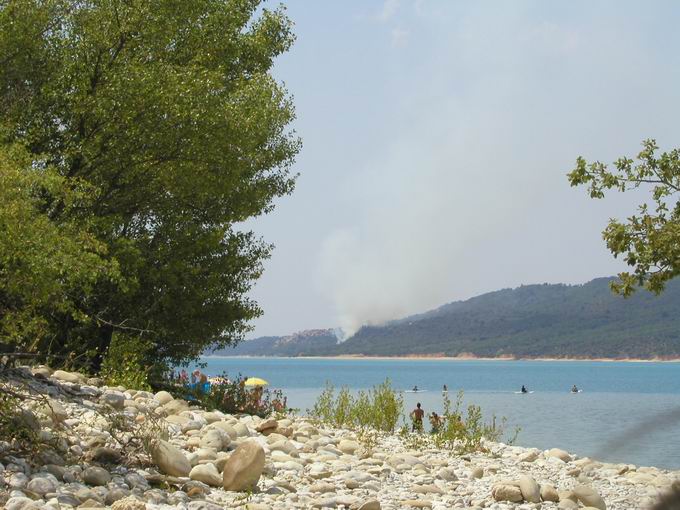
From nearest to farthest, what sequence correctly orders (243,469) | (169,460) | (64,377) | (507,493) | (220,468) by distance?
1. (243,469)
2. (169,460)
3. (220,468)
4. (507,493)
5. (64,377)

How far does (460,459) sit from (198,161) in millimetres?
9203

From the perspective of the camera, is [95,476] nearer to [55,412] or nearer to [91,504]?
[91,504]

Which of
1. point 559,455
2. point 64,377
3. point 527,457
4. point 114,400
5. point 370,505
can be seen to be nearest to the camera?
point 370,505

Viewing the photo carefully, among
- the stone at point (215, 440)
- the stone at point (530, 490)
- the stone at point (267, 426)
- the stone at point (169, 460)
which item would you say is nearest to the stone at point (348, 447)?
the stone at point (267, 426)

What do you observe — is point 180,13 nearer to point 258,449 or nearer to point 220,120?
point 220,120

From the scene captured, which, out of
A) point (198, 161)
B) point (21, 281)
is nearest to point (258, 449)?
point (21, 281)

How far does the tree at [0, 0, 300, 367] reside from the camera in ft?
61.8

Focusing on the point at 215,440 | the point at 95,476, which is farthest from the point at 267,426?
the point at 95,476

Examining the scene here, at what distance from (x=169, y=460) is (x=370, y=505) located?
282 centimetres

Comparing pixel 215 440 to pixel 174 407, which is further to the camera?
pixel 174 407

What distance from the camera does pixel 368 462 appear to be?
14.3 m

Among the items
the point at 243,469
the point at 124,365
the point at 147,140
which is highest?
the point at 147,140

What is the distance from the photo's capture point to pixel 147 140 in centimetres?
1941

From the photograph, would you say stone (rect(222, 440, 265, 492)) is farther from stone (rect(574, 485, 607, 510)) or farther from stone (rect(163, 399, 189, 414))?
stone (rect(574, 485, 607, 510))
